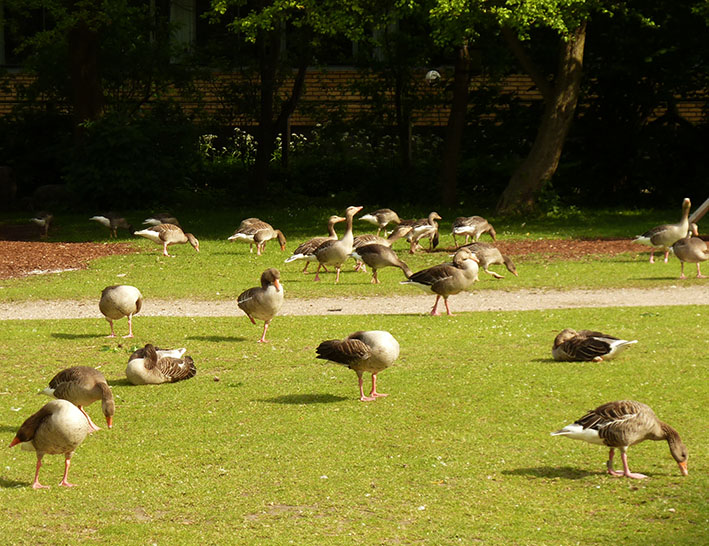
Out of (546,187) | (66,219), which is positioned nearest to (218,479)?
(546,187)

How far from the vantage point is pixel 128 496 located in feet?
31.9

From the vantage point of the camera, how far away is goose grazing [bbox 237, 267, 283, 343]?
16047 mm

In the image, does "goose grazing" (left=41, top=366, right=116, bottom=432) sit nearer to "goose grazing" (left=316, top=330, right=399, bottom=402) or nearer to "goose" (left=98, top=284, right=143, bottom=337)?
"goose grazing" (left=316, top=330, right=399, bottom=402)

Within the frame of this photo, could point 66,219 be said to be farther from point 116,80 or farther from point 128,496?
point 128,496

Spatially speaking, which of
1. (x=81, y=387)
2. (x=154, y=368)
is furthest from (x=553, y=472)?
(x=154, y=368)

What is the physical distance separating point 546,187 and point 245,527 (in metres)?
26.1

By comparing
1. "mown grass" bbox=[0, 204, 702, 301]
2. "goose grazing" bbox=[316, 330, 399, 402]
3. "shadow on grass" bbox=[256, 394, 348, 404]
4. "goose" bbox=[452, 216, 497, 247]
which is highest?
"goose grazing" bbox=[316, 330, 399, 402]

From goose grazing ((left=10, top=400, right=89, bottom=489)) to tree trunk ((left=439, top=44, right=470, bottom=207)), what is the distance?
2781 centimetres

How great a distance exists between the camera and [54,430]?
31.5 feet

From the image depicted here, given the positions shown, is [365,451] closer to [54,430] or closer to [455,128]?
[54,430]

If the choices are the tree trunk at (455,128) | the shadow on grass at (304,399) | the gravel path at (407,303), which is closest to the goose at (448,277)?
the gravel path at (407,303)

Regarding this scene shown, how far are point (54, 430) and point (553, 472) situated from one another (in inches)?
184

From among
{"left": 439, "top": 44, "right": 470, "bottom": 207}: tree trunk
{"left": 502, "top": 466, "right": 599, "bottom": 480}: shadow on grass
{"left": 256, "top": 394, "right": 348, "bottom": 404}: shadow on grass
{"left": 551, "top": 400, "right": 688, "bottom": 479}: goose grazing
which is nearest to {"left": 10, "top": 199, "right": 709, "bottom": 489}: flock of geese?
{"left": 551, "top": 400, "right": 688, "bottom": 479}: goose grazing

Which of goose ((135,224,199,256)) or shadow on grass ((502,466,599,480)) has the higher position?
shadow on grass ((502,466,599,480))
